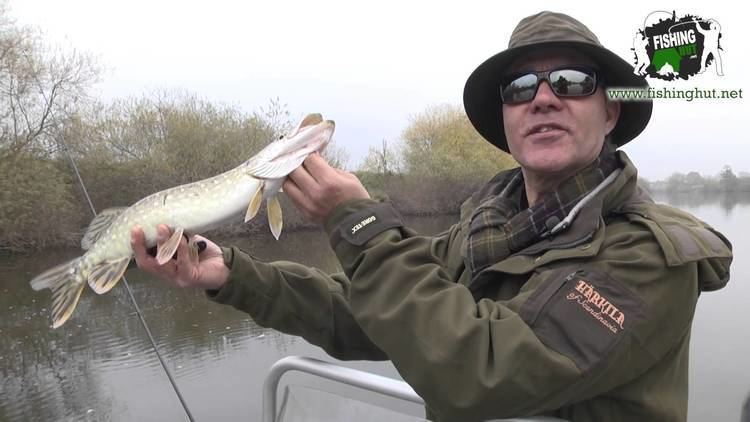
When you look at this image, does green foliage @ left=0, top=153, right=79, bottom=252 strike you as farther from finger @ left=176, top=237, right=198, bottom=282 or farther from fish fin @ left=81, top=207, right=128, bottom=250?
finger @ left=176, top=237, right=198, bottom=282

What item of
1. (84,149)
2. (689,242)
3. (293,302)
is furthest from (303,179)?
(84,149)

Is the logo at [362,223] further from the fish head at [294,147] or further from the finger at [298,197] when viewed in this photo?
the fish head at [294,147]

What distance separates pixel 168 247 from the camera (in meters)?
2.03

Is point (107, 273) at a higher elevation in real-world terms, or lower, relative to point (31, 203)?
lower

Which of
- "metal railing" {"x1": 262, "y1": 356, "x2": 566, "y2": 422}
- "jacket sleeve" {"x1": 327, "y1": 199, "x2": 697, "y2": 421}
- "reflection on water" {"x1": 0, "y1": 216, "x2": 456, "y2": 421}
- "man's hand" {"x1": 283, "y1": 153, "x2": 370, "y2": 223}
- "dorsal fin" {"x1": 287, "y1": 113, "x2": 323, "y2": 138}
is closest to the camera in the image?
"jacket sleeve" {"x1": 327, "y1": 199, "x2": 697, "y2": 421}

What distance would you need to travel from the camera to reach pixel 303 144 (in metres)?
2.00

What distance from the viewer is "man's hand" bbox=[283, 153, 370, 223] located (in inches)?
62.8

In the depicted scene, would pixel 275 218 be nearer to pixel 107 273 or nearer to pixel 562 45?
pixel 107 273

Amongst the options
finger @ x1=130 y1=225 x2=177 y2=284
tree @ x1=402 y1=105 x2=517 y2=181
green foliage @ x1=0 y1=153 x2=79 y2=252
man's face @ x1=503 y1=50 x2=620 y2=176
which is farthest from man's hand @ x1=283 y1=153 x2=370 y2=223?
tree @ x1=402 y1=105 x2=517 y2=181

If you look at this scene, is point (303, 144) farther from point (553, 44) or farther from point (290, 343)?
point (290, 343)

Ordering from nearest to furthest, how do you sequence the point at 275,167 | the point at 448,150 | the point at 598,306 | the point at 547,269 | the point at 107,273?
1. the point at 598,306
2. the point at 547,269
3. the point at 275,167
4. the point at 107,273
5. the point at 448,150

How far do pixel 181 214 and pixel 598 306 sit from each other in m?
1.66

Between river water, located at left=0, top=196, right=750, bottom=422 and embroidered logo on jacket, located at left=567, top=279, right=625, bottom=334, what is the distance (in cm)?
261

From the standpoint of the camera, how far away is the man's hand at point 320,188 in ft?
5.23
